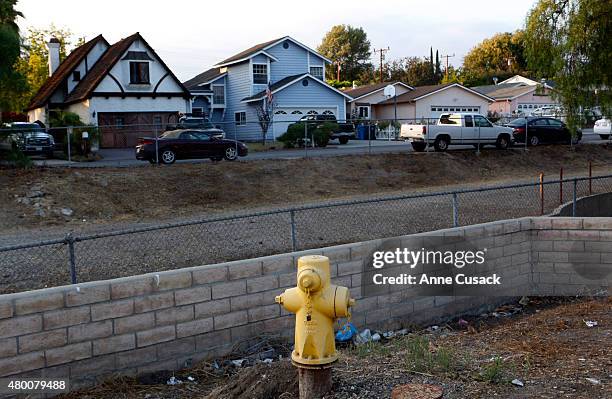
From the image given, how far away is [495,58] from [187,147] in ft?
240

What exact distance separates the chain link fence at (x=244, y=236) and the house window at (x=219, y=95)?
2772cm

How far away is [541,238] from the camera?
388 inches

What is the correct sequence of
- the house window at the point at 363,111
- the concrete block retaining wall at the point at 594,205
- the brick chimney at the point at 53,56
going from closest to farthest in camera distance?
the concrete block retaining wall at the point at 594,205 < the brick chimney at the point at 53,56 < the house window at the point at 363,111

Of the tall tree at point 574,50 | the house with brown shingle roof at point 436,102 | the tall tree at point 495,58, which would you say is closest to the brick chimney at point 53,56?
the house with brown shingle roof at point 436,102

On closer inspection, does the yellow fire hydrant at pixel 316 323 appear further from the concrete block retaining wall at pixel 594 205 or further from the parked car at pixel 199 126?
the parked car at pixel 199 126

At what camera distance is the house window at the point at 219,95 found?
1703 inches

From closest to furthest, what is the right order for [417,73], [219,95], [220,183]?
[220,183], [219,95], [417,73]

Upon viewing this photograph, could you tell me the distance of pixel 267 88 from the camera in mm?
39312

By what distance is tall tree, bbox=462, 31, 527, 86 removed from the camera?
85550mm

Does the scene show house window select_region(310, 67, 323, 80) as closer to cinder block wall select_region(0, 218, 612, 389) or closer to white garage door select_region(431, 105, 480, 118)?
white garage door select_region(431, 105, 480, 118)

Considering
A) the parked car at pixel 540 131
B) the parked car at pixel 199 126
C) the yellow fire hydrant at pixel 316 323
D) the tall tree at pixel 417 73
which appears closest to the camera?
the yellow fire hydrant at pixel 316 323

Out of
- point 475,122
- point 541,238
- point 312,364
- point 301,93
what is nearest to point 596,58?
point 541,238

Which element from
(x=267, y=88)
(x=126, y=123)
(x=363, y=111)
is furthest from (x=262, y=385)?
(x=363, y=111)

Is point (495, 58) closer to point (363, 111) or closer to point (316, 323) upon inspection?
point (363, 111)
